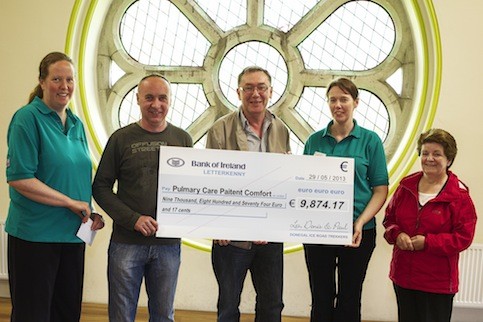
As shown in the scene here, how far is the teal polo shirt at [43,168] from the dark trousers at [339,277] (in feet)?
3.84

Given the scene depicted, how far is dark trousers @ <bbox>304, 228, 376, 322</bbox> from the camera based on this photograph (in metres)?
2.81

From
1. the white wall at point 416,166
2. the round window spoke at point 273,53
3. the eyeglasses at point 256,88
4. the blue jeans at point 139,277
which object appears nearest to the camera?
the blue jeans at point 139,277

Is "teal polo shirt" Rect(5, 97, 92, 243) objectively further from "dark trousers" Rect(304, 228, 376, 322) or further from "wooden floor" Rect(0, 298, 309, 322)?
"wooden floor" Rect(0, 298, 309, 322)

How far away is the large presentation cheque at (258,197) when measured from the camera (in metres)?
2.60

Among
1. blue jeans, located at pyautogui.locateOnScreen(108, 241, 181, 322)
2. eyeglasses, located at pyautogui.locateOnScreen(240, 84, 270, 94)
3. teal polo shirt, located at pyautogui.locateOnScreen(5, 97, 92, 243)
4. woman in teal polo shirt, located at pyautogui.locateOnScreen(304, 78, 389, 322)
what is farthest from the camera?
woman in teal polo shirt, located at pyautogui.locateOnScreen(304, 78, 389, 322)

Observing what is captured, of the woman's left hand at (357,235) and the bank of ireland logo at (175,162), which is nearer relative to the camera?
the bank of ireland logo at (175,162)

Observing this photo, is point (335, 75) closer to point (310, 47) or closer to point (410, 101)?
point (310, 47)

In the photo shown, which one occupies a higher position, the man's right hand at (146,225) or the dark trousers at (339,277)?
the man's right hand at (146,225)

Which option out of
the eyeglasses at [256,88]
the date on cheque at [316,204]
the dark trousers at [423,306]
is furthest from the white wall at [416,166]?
the eyeglasses at [256,88]

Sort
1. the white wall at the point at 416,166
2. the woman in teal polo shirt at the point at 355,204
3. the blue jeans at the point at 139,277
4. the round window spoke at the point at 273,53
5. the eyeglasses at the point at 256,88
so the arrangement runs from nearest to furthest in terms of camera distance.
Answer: the blue jeans at the point at 139,277 → the eyeglasses at the point at 256,88 → the woman in teal polo shirt at the point at 355,204 → the white wall at the point at 416,166 → the round window spoke at the point at 273,53

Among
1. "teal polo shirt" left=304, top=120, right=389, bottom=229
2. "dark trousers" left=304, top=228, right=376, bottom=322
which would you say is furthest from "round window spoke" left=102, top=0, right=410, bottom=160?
"dark trousers" left=304, top=228, right=376, bottom=322

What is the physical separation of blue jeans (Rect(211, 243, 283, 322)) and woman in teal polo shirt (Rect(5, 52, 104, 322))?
Answer: 26.5 inches

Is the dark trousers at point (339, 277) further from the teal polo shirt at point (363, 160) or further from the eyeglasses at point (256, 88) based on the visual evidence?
the eyeglasses at point (256, 88)

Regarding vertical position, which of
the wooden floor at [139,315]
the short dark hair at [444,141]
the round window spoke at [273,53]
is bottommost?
the wooden floor at [139,315]
